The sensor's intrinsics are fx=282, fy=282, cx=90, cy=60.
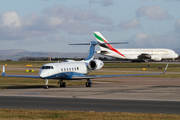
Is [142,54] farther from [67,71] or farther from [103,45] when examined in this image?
[67,71]

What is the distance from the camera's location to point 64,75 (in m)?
30.4

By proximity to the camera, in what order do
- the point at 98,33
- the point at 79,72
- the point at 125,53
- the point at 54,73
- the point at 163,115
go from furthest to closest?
the point at 125,53, the point at 98,33, the point at 79,72, the point at 54,73, the point at 163,115

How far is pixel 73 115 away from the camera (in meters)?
13.9

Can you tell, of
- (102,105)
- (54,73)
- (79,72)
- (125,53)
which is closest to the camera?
(102,105)

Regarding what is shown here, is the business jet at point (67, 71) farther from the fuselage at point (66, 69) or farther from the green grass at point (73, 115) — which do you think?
the green grass at point (73, 115)

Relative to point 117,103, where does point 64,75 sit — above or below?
above

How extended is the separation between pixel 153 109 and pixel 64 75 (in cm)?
1587

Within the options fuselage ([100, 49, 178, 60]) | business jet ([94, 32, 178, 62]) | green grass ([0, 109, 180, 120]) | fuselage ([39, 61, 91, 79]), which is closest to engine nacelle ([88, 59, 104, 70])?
fuselage ([39, 61, 91, 79])

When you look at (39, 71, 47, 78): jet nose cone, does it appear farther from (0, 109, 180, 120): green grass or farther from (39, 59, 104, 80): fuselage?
(0, 109, 180, 120): green grass

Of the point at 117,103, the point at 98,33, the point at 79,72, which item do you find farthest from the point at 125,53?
the point at 117,103

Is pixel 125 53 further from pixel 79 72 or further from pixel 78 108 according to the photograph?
pixel 78 108

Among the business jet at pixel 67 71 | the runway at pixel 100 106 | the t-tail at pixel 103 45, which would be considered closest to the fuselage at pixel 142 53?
the t-tail at pixel 103 45

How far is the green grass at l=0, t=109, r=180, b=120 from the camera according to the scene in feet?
43.1

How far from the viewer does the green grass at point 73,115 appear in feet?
43.1
